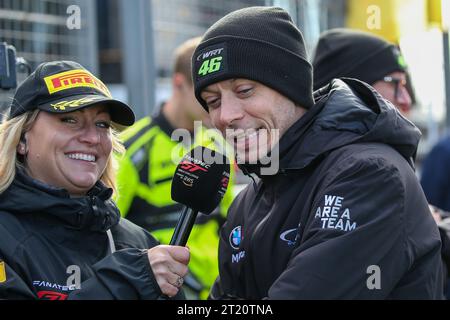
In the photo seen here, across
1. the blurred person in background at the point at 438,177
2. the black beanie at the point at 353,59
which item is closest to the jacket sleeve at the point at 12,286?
the black beanie at the point at 353,59

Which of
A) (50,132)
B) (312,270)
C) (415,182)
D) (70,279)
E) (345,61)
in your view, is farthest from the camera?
(345,61)

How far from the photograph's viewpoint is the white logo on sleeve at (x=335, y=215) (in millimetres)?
1952

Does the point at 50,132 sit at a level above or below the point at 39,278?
above

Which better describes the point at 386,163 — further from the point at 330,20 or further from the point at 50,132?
the point at 330,20

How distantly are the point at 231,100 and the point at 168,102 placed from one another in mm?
2036

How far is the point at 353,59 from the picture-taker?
12.1ft

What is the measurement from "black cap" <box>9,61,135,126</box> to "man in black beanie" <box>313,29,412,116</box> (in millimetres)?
1336

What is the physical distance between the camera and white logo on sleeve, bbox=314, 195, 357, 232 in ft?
6.40

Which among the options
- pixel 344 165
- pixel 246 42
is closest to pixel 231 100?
pixel 246 42

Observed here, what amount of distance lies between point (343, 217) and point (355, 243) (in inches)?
3.0

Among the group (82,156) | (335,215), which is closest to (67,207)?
(82,156)

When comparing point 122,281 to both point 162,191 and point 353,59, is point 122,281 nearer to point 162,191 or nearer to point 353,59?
point 162,191

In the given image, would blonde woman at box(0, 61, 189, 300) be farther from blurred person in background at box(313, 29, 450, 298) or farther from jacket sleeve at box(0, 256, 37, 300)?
blurred person in background at box(313, 29, 450, 298)
